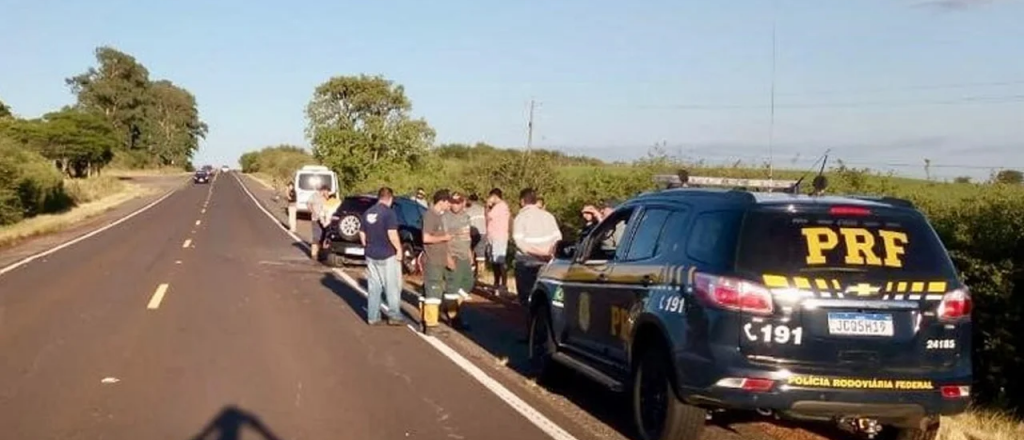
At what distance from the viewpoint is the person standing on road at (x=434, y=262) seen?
14312mm

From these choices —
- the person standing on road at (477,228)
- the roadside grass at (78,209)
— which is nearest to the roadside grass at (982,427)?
the person standing on road at (477,228)

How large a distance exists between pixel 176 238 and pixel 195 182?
77868 mm

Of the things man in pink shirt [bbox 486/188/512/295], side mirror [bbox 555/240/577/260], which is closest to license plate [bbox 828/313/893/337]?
side mirror [bbox 555/240/577/260]

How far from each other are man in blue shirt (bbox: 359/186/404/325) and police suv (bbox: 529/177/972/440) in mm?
7291

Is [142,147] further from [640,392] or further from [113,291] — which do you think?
[640,392]

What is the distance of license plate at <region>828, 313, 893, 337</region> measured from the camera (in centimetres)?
720

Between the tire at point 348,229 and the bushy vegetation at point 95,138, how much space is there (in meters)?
20.5

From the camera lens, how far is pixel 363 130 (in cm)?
6091

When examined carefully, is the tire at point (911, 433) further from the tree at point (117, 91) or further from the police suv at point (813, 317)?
the tree at point (117, 91)

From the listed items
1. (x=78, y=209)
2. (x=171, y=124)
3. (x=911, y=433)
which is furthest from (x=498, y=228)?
(x=171, y=124)

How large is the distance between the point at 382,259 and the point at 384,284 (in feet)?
1.03

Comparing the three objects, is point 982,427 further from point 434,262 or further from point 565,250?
point 434,262

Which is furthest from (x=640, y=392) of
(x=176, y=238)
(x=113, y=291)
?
(x=176, y=238)

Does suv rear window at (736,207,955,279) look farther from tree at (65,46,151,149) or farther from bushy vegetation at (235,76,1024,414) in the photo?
tree at (65,46,151,149)
